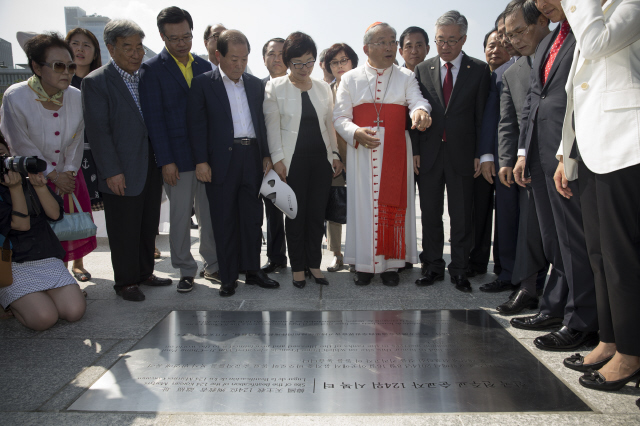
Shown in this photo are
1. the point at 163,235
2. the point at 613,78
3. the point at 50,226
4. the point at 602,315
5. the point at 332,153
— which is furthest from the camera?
the point at 163,235

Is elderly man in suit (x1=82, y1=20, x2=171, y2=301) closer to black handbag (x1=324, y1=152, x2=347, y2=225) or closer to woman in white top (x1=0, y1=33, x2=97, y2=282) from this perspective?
woman in white top (x1=0, y1=33, x2=97, y2=282)

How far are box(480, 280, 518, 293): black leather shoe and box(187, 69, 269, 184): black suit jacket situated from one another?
7.69 ft

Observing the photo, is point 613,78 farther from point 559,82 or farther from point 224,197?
point 224,197

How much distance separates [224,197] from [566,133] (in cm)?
261

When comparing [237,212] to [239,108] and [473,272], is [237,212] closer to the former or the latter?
[239,108]

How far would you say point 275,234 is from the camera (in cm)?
481

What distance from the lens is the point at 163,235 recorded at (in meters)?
6.98

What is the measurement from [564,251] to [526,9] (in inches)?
65.5

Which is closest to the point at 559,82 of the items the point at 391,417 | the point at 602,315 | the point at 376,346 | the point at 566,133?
the point at 566,133

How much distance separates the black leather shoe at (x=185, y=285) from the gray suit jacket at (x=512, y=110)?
2.75m

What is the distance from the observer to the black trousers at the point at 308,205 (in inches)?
166

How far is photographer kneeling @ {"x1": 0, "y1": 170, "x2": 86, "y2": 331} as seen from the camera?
3.21m

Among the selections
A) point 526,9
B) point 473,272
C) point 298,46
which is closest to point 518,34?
point 526,9

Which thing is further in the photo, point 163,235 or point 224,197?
point 163,235
